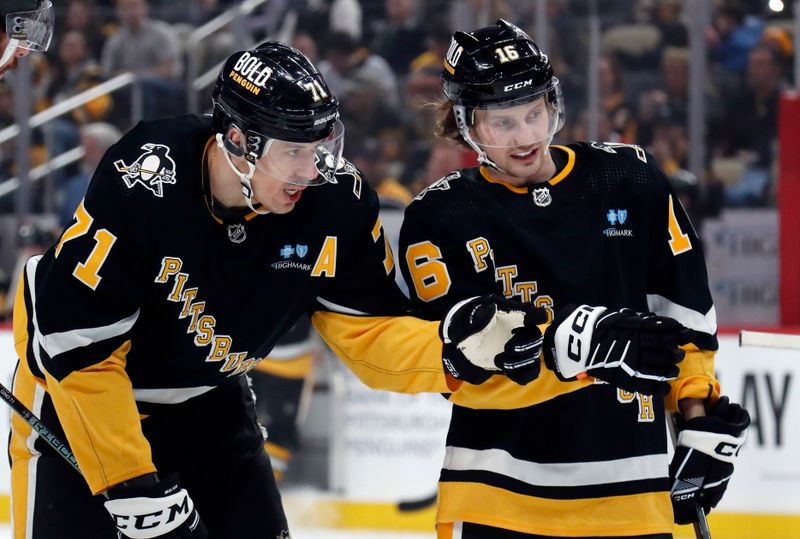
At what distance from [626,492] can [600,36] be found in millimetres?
3105

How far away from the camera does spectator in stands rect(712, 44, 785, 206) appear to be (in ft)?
15.2

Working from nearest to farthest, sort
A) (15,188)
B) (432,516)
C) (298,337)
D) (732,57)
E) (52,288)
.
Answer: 1. (52,288)
2. (432,516)
3. (298,337)
4. (732,57)
5. (15,188)

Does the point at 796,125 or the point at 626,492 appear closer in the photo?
the point at 626,492

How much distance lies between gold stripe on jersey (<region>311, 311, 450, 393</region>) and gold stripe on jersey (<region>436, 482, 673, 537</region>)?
0.20 metres

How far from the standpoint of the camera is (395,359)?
215 cm

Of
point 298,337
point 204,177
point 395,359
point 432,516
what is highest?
point 204,177

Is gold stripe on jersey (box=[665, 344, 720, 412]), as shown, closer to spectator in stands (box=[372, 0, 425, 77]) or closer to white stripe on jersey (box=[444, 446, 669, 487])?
white stripe on jersey (box=[444, 446, 669, 487])

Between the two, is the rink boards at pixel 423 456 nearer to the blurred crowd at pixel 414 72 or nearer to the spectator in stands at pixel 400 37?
the blurred crowd at pixel 414 72

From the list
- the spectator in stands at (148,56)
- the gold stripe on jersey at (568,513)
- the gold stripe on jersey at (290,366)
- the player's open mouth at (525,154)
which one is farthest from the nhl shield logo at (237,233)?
the spectator in stands at (148,56)

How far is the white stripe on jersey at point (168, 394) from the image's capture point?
2178 millimetres

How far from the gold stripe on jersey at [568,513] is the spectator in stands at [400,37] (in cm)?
325

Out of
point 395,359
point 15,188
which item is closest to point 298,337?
point 15,188

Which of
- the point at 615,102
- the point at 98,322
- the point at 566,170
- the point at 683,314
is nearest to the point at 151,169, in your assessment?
the point at 98,322

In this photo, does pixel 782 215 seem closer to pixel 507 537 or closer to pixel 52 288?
pixel 507 537
